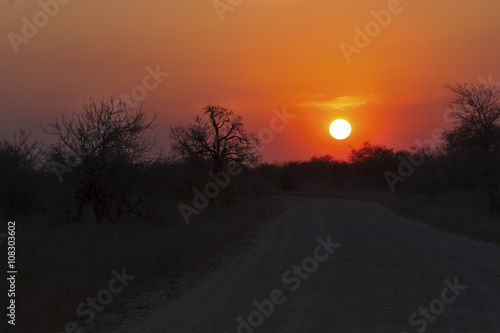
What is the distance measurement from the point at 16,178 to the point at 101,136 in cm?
851

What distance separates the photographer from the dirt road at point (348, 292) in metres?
8.54

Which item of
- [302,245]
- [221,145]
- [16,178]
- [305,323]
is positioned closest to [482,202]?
[221,145]

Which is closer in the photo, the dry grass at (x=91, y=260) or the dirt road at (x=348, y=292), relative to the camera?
the dirt road at (x=348, y=292)

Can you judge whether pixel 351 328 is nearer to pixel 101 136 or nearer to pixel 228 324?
pixel 228 324

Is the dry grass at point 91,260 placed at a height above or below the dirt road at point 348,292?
above

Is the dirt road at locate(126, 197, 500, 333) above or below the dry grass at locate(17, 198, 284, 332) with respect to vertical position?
below

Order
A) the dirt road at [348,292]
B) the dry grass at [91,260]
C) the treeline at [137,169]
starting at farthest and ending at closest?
the treeline at [137,169]
the dry grass at [91,260]
the dirt road at [348,292]

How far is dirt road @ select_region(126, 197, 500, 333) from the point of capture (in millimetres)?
8539

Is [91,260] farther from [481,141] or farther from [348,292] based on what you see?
[481,141]

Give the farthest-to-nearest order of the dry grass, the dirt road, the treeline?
the treeline → the dry grass → the dirt road

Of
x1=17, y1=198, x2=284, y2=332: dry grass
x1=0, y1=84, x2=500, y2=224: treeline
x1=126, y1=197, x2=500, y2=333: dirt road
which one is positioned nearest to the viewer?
x1=126, y1=197, x2=500, y2=333: dirt road

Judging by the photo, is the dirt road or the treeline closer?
the dirt road

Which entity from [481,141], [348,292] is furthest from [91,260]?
[481,141]

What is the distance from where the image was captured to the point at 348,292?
10945mm
